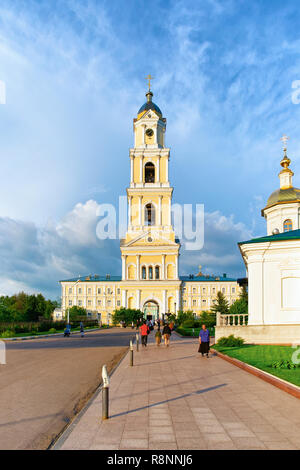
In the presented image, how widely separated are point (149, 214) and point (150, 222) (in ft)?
5.04

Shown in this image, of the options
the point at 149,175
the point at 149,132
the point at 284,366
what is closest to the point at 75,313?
the point at 149,175

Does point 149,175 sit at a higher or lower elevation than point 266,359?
higher

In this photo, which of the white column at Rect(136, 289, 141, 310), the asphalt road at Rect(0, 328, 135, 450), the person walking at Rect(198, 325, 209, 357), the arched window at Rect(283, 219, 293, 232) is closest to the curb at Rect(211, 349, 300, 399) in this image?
the person walking at Rect(198, 325, 209, 357)

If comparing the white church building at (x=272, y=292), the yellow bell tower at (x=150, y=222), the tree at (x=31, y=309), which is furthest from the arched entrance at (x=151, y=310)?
the white church building at (x=272, y=292)

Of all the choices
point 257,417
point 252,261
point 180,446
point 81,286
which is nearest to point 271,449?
point 180,446

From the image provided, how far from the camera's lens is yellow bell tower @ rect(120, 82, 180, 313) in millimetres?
71312

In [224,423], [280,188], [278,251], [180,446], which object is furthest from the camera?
[280,188]

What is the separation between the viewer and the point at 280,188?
136 ft

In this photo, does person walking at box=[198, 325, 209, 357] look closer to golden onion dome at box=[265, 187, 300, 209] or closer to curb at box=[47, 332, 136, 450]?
curb at box=[47, 332, 136, 450]

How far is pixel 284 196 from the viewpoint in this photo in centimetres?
4016

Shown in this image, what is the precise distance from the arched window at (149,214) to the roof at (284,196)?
116 ft

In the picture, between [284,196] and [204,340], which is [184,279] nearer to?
[284,196]
